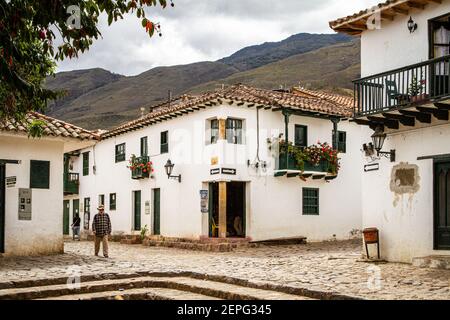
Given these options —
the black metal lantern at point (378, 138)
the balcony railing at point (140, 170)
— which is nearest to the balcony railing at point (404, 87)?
the black metal lantern at point (378, 138)

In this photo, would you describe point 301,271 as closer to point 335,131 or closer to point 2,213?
point 2,213

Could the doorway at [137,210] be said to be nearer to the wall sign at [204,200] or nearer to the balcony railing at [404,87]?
the wall sign at [204,200]

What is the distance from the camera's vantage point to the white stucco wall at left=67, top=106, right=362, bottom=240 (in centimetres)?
2339

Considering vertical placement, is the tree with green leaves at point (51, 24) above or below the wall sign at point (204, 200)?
above

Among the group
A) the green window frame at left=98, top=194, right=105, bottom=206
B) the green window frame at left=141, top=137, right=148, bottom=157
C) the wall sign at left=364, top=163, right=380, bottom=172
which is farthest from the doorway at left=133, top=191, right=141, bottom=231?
the wall sign at left=364, top=163, right=380, bottom=172

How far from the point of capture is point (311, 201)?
2544cm

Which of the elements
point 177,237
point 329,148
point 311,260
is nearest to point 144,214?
point 177,237

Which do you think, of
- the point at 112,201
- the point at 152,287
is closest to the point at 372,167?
the point at 152,287

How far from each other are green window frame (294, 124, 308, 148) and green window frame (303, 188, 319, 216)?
1876 millimetres

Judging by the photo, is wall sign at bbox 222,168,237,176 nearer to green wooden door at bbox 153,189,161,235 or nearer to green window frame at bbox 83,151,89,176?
green wooden door at bbox 153,189,161,235

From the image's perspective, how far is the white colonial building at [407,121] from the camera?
1367 cm

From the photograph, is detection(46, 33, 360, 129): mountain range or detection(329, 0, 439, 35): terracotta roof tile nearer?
detection(329, 0, 439, 35): terracotta roof tile

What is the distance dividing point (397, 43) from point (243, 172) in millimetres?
9510
